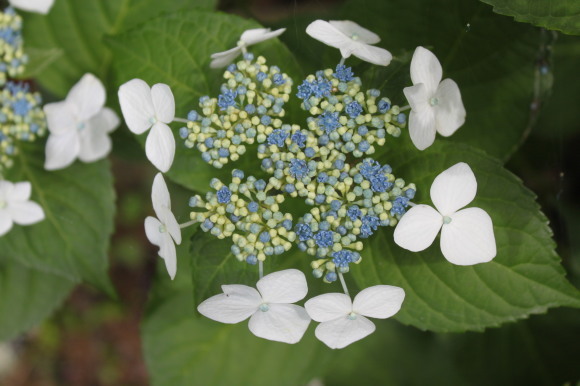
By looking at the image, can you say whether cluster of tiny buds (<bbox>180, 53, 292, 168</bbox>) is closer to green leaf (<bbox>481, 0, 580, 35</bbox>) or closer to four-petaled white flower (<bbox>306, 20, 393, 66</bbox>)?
four-petaled white flower (<bbox>306, 20, 393, 66</bbox>)

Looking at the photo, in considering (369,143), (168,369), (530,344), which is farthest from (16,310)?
(530,344)

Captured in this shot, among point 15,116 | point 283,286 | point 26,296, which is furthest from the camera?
point 26,296

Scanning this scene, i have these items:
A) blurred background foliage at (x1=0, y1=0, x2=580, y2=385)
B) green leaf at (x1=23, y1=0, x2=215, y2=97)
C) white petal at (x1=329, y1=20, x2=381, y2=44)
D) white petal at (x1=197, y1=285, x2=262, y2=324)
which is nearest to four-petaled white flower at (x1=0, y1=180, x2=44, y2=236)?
blurred background foliage at (x1=0, y1=0, x2=580, y2=385)

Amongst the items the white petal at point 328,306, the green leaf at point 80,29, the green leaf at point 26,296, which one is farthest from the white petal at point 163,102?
the green leaf at point 26,296

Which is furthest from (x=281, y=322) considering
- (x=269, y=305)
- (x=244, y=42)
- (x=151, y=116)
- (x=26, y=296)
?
(x=26, y=296)

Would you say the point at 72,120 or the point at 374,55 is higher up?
the point at 374,55

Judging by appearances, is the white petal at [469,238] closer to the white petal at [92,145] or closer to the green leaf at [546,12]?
the green leaf at [546,12]

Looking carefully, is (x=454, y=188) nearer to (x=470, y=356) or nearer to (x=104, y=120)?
(x=104, y=120)
